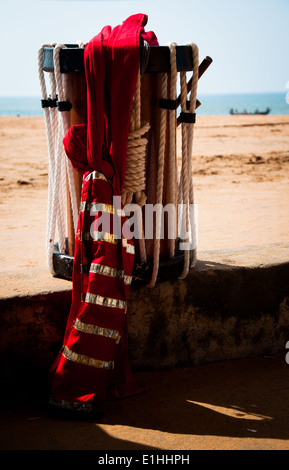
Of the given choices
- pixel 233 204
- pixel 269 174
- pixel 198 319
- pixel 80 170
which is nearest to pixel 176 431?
pixel 198 319

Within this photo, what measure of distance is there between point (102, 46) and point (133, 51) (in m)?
0.12

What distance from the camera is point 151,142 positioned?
79.8 inches

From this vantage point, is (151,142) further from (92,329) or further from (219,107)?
(219,107)

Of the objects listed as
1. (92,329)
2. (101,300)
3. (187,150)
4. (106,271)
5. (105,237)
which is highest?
(187,150)

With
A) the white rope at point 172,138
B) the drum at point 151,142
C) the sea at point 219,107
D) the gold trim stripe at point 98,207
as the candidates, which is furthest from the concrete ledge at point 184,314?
the sea at point 219,107

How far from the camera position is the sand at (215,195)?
447 centimetres

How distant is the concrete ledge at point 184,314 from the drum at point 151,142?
0.11m

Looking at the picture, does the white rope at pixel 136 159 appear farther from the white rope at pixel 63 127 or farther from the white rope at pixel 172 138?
the white rope at pixel 63 127

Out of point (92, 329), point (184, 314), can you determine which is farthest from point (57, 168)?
point (184, 314)

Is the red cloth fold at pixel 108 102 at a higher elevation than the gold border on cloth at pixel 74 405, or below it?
higher

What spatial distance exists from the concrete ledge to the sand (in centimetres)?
42

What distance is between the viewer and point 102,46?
182 centimetres

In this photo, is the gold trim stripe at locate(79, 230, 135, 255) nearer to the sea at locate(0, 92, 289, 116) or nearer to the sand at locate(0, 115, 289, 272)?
the sand at locate(0, 115, 289, 272)

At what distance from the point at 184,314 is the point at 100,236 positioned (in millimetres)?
577
